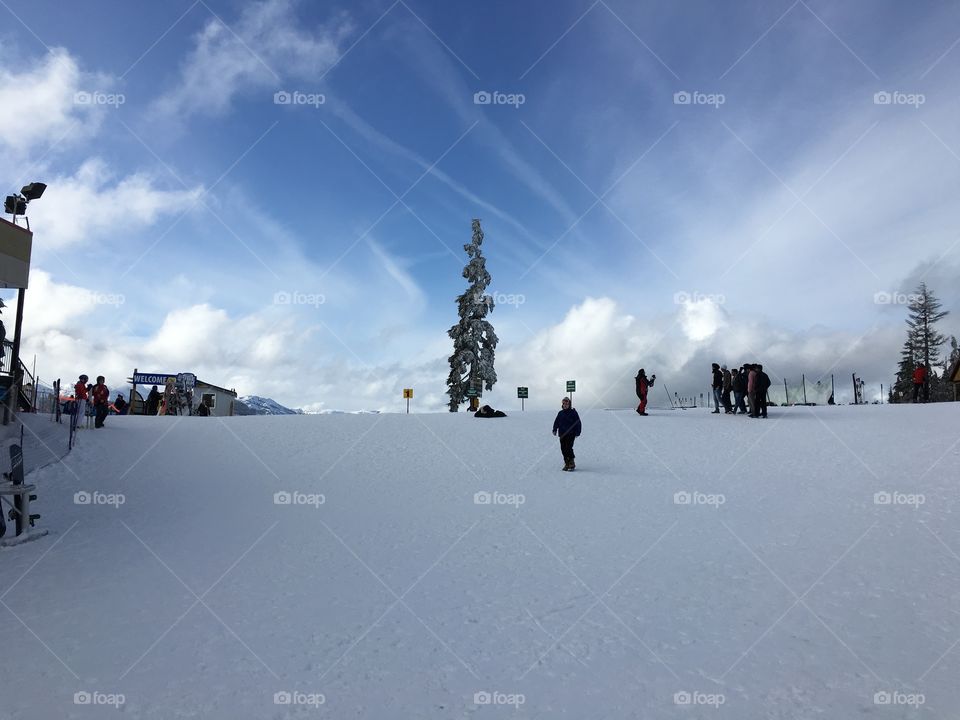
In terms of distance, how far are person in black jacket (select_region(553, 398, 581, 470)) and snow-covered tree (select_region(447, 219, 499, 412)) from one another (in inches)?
1054

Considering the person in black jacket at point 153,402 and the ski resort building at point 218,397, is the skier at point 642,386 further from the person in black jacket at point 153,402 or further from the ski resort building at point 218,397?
the ski resort building at point 218,397

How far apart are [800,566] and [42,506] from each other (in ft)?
47.1

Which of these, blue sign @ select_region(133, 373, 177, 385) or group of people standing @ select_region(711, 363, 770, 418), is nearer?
group of people standing @ select_region(711, 363, 770, 418)

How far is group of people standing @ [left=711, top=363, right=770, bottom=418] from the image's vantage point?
20281 mm

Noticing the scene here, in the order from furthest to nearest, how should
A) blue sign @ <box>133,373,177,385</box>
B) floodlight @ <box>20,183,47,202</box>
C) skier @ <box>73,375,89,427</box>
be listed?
blue sign @ <box>133,373,177,385</box> < floodlight @ <box>20,183,47,202</box> < skier @ <box>73,375,89,427</box>

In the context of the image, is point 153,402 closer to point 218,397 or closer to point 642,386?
point 218,397

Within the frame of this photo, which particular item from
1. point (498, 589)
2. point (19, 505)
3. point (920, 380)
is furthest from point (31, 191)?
point (920, 380)

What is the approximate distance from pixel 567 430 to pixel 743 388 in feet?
34.4

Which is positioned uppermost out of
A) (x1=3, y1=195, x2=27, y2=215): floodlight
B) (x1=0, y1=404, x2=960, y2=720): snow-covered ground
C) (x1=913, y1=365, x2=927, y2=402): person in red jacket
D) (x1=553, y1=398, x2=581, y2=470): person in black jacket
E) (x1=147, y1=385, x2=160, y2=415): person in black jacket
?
(x1=3, y1=195, x2=27, y2=215): floodlight

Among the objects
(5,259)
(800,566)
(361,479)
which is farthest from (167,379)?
(800,566)

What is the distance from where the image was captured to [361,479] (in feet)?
46.3

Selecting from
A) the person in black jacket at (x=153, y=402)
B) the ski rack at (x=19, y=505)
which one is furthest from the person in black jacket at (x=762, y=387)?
the person in black jacket at (x=153, y=402)

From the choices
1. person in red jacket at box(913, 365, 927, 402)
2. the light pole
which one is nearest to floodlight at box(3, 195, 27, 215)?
the light pole

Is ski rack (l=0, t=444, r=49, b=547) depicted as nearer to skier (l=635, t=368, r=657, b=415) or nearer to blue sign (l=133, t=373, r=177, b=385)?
skier (l=635, t=368, r=657, b=415)
